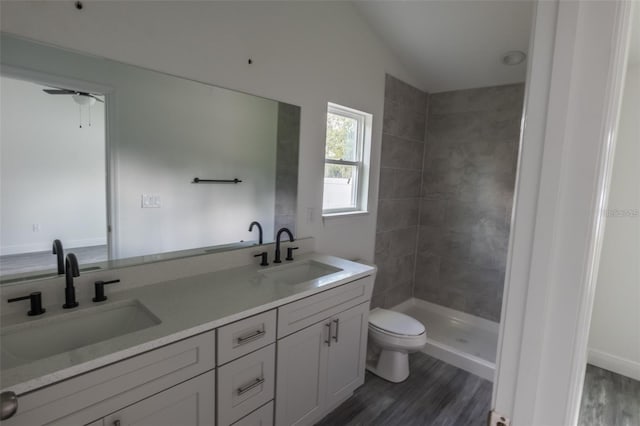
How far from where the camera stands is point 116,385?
106 cm

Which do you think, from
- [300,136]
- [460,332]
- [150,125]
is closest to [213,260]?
[150,125]

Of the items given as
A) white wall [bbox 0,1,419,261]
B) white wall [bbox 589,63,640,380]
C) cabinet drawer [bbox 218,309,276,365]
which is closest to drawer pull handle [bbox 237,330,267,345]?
cabinet drawer [bbox 218,309,276,365]

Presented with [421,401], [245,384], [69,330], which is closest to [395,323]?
[421,401]

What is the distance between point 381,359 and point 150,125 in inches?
88.7

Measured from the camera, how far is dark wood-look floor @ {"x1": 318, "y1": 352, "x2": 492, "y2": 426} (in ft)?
6.75

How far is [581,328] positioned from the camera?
45 cm

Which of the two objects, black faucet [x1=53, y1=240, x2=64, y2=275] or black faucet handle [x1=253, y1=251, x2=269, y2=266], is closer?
black faucet [x1=53, y1=240, x2=64, y2=275]

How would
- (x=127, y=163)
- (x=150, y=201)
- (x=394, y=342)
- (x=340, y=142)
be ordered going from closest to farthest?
(x=127, y=163) < (x=150, y=201) < (x=394, y=342) < (x=340, y=142)

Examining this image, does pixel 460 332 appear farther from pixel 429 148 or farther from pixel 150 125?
pixel 150 125

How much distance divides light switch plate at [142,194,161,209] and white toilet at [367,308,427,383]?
1732mm

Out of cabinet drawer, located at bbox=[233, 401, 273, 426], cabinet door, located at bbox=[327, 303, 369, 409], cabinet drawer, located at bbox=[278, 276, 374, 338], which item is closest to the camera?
cabinet drawer, located at bbox=[233, 401, 273, 426]

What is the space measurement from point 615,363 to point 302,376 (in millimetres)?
2448

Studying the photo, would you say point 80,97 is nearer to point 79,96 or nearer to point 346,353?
point 79,96

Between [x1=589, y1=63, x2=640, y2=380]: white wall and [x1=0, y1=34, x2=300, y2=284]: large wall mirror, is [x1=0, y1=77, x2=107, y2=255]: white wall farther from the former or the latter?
[x1=589, y1=63, x2=640, y2=380]: white wall
